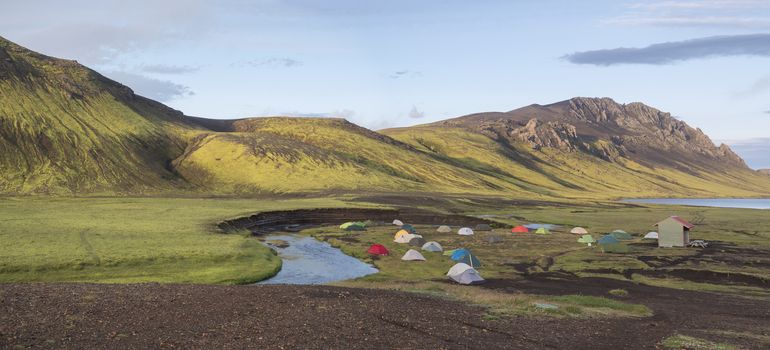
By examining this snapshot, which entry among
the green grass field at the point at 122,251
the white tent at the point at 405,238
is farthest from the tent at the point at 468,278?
the white tent at the point at 405,238

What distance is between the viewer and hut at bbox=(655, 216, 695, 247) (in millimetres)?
81000

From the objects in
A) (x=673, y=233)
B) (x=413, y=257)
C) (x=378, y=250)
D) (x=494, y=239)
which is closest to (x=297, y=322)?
(x=413, y=257)

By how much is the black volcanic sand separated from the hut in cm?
4032

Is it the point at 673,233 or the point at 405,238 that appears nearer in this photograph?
the point at 673,233

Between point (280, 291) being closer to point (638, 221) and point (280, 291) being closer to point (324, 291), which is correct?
point (324, 291)

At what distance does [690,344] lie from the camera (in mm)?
28219

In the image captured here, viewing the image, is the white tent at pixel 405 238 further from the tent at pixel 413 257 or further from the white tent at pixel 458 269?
the white tent at pixel 458 269

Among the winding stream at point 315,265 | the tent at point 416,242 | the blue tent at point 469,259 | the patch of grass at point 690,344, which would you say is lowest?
the winding stream at point 315,265

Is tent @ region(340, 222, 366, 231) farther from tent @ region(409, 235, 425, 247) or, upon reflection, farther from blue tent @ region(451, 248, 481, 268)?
blue tent @ region(451, 248, 481, 268)

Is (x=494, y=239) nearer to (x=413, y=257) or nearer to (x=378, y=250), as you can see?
(x=378, y=250)

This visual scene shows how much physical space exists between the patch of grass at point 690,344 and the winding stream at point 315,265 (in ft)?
105

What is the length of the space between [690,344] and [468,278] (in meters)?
25.5

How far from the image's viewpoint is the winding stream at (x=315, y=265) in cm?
5591

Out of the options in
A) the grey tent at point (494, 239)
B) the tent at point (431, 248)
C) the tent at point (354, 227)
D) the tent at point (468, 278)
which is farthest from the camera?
the tent at point (354, 227)
